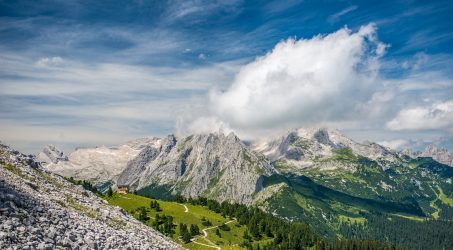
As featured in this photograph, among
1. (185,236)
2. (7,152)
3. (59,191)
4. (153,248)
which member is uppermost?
(7,152)

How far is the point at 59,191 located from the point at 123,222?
12594mm

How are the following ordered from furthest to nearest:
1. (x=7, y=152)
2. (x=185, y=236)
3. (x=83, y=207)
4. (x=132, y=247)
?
1. (x=185, y=236)
2. (x=7, y=152)
3. (x=83, y=207)
4. (x=132, y=247)

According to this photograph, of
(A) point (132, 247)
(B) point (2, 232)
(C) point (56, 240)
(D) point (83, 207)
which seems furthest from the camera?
(D) point (83, 207)

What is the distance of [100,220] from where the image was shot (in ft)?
217

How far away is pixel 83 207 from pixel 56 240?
30.1 m

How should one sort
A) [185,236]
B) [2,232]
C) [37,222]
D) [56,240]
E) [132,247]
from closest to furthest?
[2,232]
[56,240]
[37,222]
[132,247]
[185,236]

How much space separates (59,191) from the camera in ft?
244

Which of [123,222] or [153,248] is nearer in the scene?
[153,248]

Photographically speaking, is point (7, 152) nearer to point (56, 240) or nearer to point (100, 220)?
point (100, 220)

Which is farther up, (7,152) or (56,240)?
(7,152)

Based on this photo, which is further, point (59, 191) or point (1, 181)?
point (59, 191)

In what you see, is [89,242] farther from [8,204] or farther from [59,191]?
[59,191]

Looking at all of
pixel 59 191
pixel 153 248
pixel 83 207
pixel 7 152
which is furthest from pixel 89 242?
pixel 7 152

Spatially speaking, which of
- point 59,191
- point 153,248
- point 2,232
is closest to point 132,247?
point 153,248
